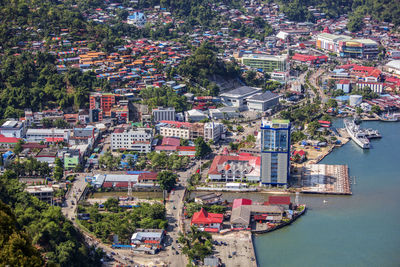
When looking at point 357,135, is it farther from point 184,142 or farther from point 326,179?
point 184,142

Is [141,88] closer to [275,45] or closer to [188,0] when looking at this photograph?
[275,45]

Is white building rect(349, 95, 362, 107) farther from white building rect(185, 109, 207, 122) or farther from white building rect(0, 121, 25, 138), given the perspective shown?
white building rect(0, 121, 25, 138)

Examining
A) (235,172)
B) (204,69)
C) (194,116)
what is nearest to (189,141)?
(194,116)

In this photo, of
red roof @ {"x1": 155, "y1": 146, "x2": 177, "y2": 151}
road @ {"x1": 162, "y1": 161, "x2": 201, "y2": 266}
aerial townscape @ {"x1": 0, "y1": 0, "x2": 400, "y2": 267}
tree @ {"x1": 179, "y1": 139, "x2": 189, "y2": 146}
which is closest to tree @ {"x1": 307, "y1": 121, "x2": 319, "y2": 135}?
aerial townscape @ {"x1": 0, "y1": 0, "x2": 400, "y2": 267}

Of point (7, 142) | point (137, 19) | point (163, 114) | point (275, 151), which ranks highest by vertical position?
point (137, 19)

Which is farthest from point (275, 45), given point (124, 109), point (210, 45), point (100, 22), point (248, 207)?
point (248, 207)

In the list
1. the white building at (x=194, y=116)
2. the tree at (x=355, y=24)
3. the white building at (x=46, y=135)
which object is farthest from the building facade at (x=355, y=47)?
the white building at (x=46, y=135)

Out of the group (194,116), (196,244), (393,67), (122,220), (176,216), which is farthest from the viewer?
(393,67)
